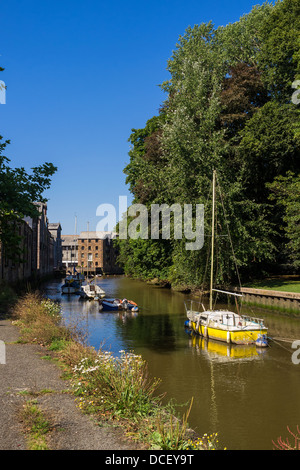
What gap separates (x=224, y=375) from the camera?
16.5 meters

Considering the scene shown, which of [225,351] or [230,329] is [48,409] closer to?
[225,351]

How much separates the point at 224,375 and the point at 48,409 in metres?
9.75

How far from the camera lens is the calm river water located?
11297mm

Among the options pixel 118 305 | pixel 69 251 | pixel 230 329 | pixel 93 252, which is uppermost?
pixel 69 251

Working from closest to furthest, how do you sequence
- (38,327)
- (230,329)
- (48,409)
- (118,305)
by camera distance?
(48,409) → (38,327) → (230,329) → (118,305)

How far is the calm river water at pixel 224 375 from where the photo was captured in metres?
11.3

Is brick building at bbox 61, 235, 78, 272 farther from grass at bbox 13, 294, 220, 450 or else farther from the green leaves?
grass at bbox 13, 294, 220, 450

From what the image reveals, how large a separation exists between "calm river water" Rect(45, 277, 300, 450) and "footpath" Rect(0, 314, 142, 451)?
251 cm

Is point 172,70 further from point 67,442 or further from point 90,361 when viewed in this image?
point 67,442

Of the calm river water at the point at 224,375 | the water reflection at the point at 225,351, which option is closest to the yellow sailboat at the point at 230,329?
the water reflection at the point at 225,351

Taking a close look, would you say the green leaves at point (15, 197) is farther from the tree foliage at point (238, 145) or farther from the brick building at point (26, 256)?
the tree foliage at point (238, 145)

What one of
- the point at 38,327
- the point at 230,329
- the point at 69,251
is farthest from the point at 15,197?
the point at 69,251

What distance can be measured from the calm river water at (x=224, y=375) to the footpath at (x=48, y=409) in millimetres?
2511

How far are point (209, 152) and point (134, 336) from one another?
58.9 ft
